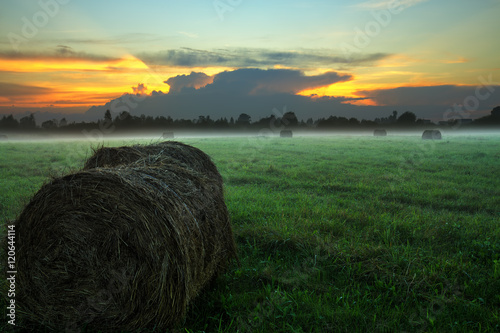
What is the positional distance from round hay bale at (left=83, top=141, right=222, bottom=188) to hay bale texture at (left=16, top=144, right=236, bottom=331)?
81.7 inches

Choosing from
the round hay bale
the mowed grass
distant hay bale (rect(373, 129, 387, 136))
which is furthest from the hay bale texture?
distant hay bale (rect(373, 129, 387, 136))

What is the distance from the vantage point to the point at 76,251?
4.09 m

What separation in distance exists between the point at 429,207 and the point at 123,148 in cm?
816

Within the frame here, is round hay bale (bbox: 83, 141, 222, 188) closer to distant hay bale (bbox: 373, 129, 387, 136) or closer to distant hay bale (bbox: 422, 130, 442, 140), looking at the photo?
distant hay bale (bbox: 422, 130, 442, 140)

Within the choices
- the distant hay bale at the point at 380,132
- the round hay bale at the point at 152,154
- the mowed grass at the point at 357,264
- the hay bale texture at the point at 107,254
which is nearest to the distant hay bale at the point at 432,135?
the distant hay bale at the point at 380,132

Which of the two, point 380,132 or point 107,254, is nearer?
point 107,254

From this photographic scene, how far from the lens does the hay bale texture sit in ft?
12.8

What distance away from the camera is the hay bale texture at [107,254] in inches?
154

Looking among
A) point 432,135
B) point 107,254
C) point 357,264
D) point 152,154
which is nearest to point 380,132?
point 432,135

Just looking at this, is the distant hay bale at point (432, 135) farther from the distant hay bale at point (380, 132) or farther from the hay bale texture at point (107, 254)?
the hay bale texture at point (107, 254)

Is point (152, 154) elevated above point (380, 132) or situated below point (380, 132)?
above

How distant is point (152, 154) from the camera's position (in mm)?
7121

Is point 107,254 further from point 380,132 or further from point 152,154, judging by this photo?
point 380,132

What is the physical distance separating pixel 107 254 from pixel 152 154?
3.38 m
